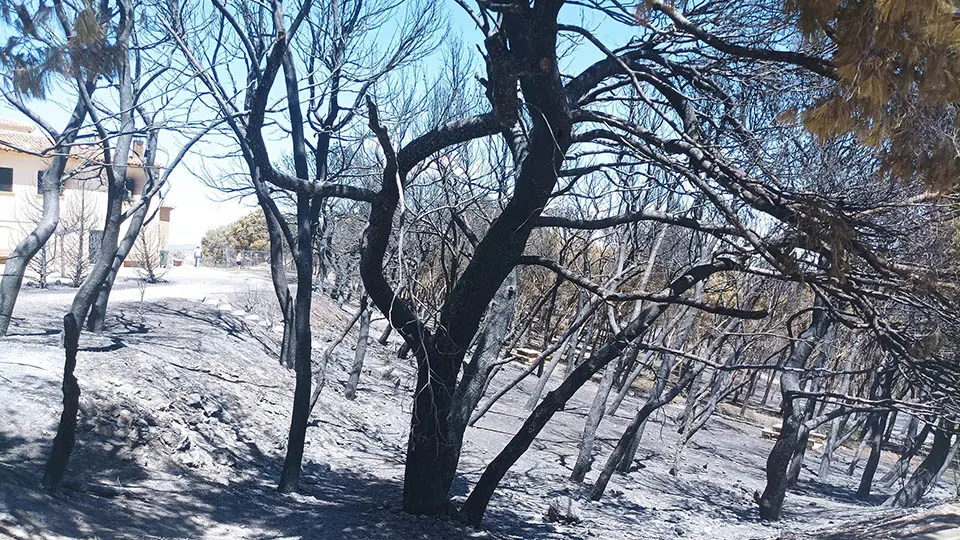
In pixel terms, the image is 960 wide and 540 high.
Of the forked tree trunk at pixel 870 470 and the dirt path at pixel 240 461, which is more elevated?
the forked tree trunk at pixel 870 470

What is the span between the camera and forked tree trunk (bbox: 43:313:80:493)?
6098 mm

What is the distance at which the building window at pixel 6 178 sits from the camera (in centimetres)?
3166

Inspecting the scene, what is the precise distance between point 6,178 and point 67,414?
3063 centimetres

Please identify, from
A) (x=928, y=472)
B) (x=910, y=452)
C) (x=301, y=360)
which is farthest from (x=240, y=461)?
(x=910, y=452)

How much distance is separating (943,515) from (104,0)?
10.2 m

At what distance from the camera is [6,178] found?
31.8m

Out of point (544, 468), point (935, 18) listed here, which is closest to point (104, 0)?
point (935, 18)

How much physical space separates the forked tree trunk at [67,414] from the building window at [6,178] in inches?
1184

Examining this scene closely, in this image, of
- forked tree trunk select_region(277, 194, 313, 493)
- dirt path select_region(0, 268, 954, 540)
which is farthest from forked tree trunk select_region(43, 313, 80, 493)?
forked tree trunk select_region(277, 194, 313, 493)

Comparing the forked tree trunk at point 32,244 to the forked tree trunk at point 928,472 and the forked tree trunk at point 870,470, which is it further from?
the forked tree trunk at point 870,470

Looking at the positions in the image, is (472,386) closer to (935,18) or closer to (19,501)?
(19,501)

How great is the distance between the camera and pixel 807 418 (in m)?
13.9

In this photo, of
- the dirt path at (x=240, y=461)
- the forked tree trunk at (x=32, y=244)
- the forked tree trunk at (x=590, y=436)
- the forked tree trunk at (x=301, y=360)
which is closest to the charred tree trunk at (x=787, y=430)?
the dirt path at (x=240, y=461)

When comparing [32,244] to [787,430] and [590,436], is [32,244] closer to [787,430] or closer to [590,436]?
[590,436]
